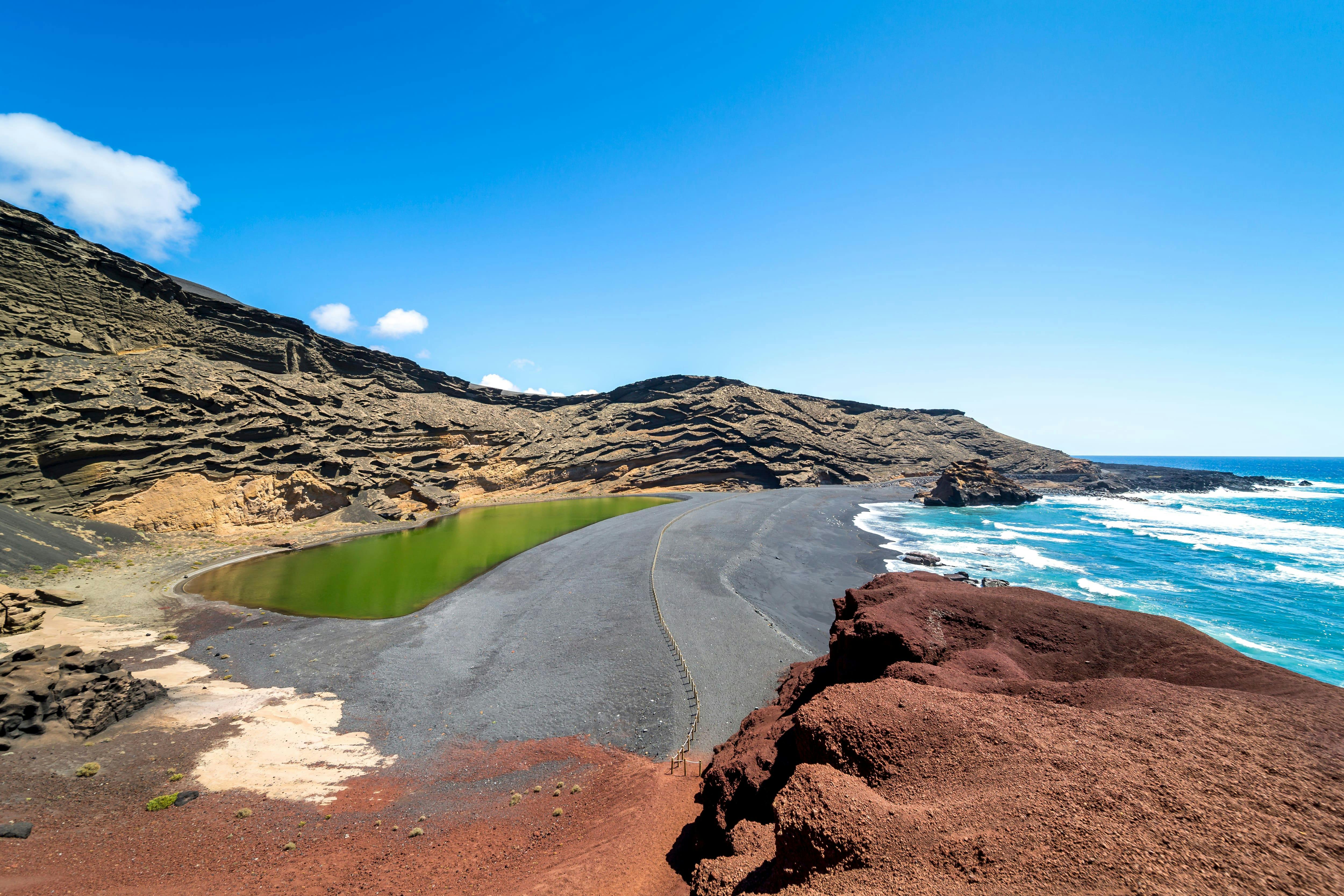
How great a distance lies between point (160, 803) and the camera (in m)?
8.83

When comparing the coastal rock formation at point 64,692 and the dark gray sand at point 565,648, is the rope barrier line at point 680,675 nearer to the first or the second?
the dark gray sand at point 565,648

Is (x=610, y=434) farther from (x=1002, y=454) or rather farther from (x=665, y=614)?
(x=1002, y=454)

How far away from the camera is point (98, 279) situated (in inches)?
1348

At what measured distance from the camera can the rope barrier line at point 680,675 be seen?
1047cm

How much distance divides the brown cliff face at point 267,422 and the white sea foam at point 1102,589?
136ft

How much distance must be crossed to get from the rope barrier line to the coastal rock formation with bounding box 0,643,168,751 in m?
13.4

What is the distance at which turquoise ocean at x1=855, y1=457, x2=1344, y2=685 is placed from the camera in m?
19.2

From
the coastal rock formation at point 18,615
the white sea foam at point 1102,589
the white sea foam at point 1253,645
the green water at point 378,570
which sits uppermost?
the coastal rock formation at point 18,615

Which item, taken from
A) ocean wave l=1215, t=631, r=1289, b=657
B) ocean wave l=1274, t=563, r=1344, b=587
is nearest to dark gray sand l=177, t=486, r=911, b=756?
ocean wave l=1215, t=631, r=1289, b=657

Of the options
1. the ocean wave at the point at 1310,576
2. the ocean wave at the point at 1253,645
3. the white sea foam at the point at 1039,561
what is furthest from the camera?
the white sea foam at the point at 1039,561

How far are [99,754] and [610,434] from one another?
59.5 m

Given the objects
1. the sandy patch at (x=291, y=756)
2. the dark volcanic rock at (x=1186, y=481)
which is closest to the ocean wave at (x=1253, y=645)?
the sandy patch at (x=291, y=756)

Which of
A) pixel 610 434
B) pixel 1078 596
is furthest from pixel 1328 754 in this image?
pixel 610 434

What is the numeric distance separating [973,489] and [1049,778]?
6129 cm
